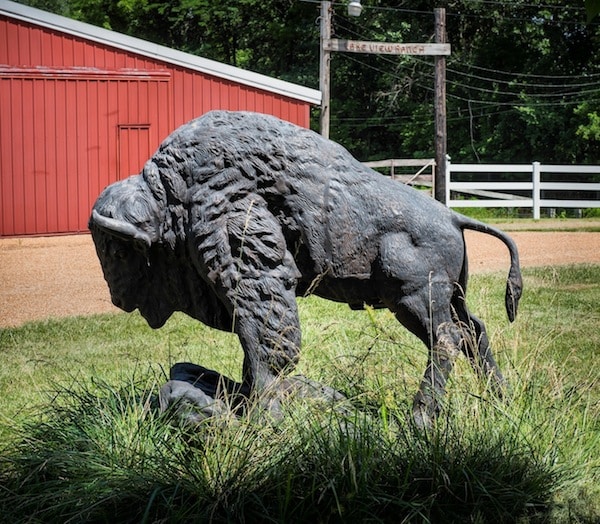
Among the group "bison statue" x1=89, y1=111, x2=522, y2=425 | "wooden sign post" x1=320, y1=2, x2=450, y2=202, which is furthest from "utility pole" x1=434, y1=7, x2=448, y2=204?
"bison statue" x1=89, y1=111, x2=522, y2=425

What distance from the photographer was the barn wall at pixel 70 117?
50.6 feet

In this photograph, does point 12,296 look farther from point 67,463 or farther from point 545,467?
point 545,467

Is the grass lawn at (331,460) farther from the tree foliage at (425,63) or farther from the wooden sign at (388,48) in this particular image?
the tree foliage at (425,63)

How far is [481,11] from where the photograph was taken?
3094 cm

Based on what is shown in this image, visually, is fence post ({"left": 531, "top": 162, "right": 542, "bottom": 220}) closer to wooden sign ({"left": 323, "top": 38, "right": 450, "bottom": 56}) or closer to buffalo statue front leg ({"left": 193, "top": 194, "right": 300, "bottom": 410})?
wooden sign ({"left": 323, "top": 38, "right": 450, "bottom": 56})

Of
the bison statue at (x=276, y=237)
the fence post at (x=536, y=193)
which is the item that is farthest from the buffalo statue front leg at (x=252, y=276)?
the fence post at (x=536, y=193)

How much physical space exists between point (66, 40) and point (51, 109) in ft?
4.26

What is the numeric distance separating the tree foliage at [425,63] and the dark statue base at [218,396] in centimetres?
2311

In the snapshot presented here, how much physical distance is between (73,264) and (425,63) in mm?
20276

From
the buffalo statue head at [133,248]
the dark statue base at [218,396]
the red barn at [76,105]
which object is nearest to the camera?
the dark statue base at [218,396]

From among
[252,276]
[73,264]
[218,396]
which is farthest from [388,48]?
[218,396]

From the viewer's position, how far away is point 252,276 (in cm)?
423

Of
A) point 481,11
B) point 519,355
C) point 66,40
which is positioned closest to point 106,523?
point 519,355

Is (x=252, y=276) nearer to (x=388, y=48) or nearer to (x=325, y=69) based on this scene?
(x=388, y=48)
